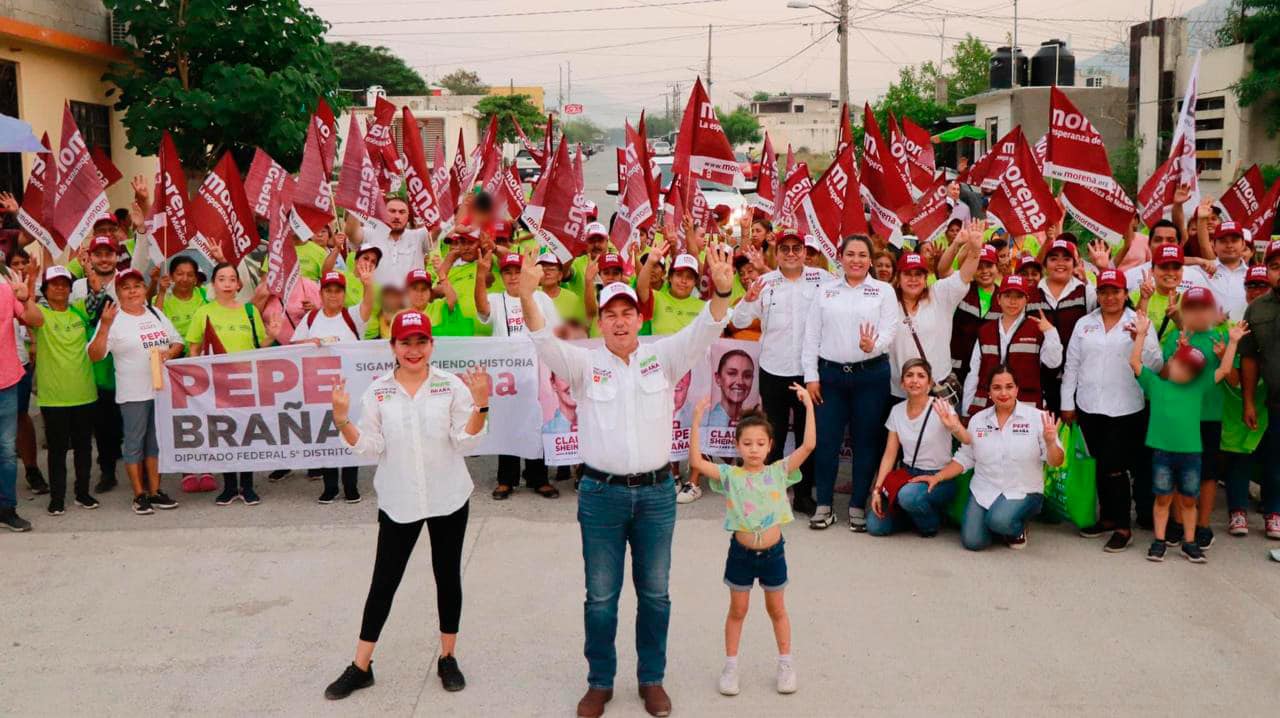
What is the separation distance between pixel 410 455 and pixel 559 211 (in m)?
4.48

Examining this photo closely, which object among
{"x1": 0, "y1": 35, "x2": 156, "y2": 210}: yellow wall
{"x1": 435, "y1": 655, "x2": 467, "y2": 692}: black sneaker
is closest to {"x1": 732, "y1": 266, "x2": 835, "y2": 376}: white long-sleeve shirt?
{"x1": 435, "y1": 655, "x2": 467, "y2": 692}: black sneaker

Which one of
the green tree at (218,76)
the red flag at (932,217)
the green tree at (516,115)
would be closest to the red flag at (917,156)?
the red flag at (932,217)

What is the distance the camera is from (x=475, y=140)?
60.8 metres

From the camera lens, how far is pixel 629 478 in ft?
16.7

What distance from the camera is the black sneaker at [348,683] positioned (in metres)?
5.32

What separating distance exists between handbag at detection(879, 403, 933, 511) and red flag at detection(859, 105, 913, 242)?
2664mm

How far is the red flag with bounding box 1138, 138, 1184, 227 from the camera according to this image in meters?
9.28

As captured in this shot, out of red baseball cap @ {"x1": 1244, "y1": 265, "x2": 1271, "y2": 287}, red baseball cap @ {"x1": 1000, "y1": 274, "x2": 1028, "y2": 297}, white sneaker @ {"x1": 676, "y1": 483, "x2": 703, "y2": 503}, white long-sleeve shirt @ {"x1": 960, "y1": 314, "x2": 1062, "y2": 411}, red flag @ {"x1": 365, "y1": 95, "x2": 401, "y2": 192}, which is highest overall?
red flag @ {"x1": 365, "y1": 95, "x2": 401, "y2": 192}

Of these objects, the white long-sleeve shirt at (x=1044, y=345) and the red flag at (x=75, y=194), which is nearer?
the white long-sleeve shirt at (x=1044, y=345)

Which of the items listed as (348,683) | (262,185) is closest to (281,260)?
(262,185)

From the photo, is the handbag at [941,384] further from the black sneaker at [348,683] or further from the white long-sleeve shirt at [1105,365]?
the black sneaker at [348,683]

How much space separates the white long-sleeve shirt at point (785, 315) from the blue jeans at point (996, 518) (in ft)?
4.97

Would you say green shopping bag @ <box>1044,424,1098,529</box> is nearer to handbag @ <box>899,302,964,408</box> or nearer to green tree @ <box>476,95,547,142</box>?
handbag @ <box>899,302,964,408</box>

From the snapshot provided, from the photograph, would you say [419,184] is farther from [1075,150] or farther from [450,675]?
[450,675]
